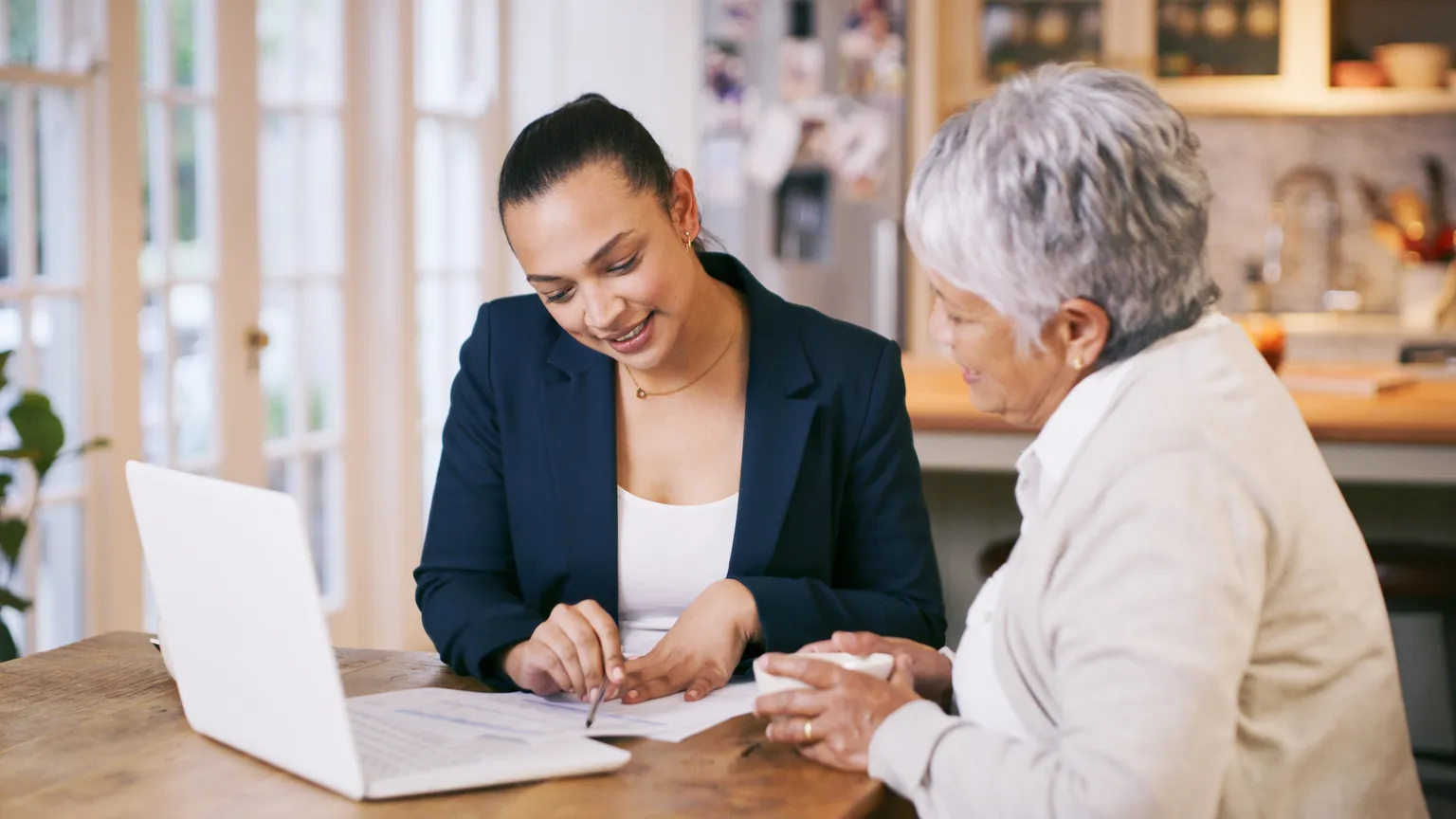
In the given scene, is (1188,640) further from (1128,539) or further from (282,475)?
(282,475)

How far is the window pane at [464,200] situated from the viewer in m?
4.73

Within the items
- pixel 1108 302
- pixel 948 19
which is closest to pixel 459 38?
pixel 948 19

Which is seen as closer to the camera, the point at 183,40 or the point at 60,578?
the point at 60,578

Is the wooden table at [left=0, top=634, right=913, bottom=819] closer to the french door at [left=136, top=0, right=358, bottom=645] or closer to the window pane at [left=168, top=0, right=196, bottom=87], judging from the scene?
the french door at [left=136, top=0, right=358, bottom=645]

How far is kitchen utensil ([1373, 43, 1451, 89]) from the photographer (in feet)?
16.5

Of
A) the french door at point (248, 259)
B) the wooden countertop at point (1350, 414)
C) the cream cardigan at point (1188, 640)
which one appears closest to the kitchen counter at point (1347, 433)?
the wooden countertop at point (1350, 414)

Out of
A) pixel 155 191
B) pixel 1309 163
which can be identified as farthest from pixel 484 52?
pixel 1309 163

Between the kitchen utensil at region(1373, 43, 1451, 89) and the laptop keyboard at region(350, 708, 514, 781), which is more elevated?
the kitchen utensil at region(1373, 43, 1451, 89)

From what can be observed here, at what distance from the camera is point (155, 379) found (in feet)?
11.2

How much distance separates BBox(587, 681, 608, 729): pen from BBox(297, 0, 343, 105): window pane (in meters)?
2.95

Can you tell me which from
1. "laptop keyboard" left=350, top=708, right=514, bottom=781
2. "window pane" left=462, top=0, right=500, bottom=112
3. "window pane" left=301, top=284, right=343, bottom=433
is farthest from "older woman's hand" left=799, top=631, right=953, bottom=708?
"window pane" left=462, top=0, right=500, bottom=112

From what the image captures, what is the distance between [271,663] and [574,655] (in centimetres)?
32

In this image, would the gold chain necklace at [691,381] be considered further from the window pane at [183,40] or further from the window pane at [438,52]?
the window pane at [438,52]

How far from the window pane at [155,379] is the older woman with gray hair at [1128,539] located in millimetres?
2543
